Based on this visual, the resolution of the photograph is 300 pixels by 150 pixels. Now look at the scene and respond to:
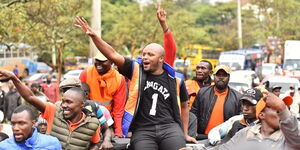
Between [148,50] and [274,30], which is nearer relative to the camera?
[148,50]

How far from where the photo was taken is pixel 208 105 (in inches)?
361

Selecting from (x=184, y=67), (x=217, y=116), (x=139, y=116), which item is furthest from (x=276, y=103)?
(x=184, y=67)

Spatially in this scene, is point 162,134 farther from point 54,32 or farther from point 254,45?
point 254,45

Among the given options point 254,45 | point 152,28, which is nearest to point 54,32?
point 152,28

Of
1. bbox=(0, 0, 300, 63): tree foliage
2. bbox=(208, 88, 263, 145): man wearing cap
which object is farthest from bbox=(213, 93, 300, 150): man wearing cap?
bbox=(0, 0, 300, 63): tree foliage

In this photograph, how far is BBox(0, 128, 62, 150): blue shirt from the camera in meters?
5.86

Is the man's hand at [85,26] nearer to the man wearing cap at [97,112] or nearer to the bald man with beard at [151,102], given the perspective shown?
the bald man with beard at [151,102]

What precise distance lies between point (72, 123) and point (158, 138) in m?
0.88

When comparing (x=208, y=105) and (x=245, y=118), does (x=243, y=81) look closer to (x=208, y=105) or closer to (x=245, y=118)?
(x=208, y=105)

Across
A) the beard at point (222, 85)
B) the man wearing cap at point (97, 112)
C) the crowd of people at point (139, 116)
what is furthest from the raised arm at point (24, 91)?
the beard at point (222, 85)

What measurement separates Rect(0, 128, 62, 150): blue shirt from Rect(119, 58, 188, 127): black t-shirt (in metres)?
1.10

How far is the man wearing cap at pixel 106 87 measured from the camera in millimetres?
8352

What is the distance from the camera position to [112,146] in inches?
267

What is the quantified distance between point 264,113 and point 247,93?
1480 mm
